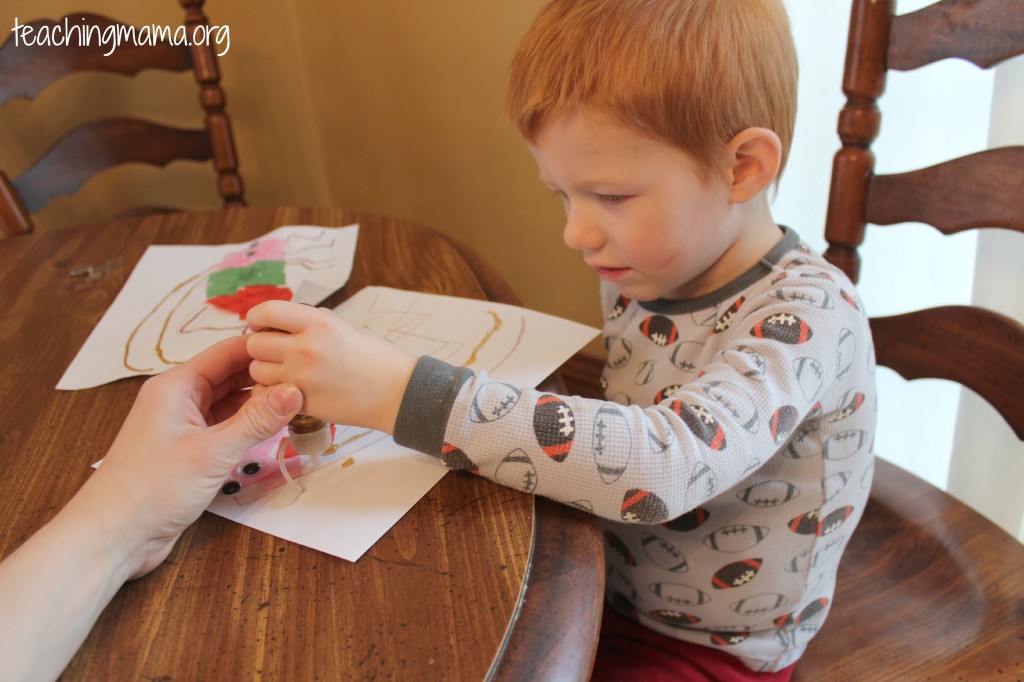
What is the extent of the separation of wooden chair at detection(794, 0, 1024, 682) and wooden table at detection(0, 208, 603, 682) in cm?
36

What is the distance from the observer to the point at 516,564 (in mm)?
435

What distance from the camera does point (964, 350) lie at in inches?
29.7

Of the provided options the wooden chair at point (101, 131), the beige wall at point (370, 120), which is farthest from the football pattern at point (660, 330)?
the wooden chair at point (101, 131)

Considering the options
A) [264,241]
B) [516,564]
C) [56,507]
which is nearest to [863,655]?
[516,564]

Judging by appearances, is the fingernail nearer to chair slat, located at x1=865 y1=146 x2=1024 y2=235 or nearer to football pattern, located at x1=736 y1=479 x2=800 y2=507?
football pattern, located at x1=736 y1=479 x2=800 y2=507

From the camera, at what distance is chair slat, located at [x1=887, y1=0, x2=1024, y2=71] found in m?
0.68

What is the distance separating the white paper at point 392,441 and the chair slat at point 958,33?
44 cm

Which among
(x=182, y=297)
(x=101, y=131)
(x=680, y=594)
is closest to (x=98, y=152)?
(x=101, y=131)

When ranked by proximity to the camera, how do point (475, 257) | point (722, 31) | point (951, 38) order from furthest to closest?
point (475, 257), point (951, 38), point (722, 31)

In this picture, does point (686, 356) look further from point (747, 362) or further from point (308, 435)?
point (308, 435)

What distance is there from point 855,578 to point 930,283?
17.6 inches

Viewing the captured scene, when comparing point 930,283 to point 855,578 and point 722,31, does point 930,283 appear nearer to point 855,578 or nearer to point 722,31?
point 855,578

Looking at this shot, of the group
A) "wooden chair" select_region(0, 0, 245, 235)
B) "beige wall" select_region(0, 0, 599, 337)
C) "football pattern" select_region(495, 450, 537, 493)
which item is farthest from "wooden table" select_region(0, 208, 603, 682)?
"beige wall" select_region(0, 0, 599, 337)

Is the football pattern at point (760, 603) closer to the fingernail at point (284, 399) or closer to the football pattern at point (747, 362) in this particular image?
the football pattern at point (747, 362)
